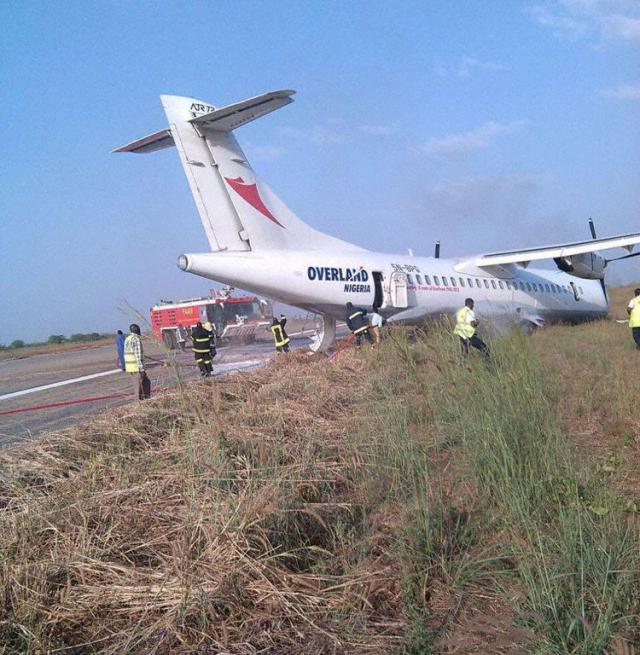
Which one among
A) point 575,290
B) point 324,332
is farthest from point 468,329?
point 575,290

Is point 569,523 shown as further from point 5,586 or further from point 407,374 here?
point 407,374

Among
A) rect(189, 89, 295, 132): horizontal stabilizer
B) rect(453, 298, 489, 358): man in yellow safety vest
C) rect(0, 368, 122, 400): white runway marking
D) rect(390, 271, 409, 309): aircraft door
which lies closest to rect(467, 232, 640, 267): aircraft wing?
rect(390, 271, 409, 309): aircraft door

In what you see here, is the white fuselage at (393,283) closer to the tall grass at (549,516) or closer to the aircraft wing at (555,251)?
the aircraft wing at (555,251)

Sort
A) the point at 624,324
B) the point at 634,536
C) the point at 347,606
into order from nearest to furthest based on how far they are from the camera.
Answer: the point at 347,606 → the point at 634,536 → the point at 624,324

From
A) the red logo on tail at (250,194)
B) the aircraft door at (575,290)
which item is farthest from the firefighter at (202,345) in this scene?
the aircraft door at (575,290)

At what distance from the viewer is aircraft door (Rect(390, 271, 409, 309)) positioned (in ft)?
48.7

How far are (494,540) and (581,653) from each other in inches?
42.2

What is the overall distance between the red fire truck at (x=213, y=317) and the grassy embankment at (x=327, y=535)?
64.5 feet

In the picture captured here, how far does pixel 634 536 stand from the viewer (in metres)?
2.93

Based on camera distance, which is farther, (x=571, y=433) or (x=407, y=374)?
(x=407, y=374)

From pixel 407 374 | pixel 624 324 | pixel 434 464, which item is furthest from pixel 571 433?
pixel 624 324

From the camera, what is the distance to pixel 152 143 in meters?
12.9

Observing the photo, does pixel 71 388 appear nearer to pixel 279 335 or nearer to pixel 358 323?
pixel 279 335

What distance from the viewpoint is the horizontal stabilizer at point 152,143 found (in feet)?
41.2
